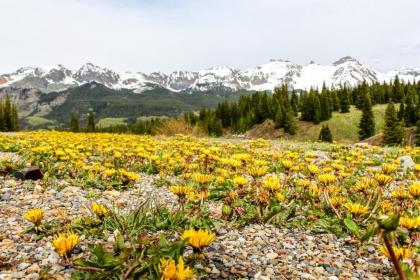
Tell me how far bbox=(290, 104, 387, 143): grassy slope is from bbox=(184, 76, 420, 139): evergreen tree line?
219 centimetres

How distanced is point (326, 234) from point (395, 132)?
53.7 m

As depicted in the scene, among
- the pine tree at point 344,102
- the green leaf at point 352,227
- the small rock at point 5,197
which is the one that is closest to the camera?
the green leaf at point 352,227

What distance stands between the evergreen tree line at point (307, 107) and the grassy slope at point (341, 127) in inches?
86.4

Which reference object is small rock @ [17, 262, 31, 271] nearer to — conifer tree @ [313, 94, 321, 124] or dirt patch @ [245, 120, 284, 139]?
dirt patch @ [245, 120, 284, 139]

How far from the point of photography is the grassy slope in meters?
90.3

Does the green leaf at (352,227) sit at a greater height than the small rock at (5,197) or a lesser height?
lesser

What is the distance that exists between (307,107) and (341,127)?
1031 centimetres

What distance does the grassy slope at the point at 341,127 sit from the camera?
90.3 metres

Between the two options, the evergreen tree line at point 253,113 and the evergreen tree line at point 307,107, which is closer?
the evergreen tree line at point 307,107

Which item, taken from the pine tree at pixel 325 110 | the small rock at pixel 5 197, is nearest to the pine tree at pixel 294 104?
the pine tree at pixel 325 110

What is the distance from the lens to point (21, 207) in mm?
6062

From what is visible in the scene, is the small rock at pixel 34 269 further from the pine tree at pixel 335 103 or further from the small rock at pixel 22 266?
the pine tree at pixel 335 103

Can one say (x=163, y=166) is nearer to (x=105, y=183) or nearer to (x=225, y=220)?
(x=105, y=183)

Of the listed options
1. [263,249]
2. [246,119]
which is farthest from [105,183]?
[246,119]
